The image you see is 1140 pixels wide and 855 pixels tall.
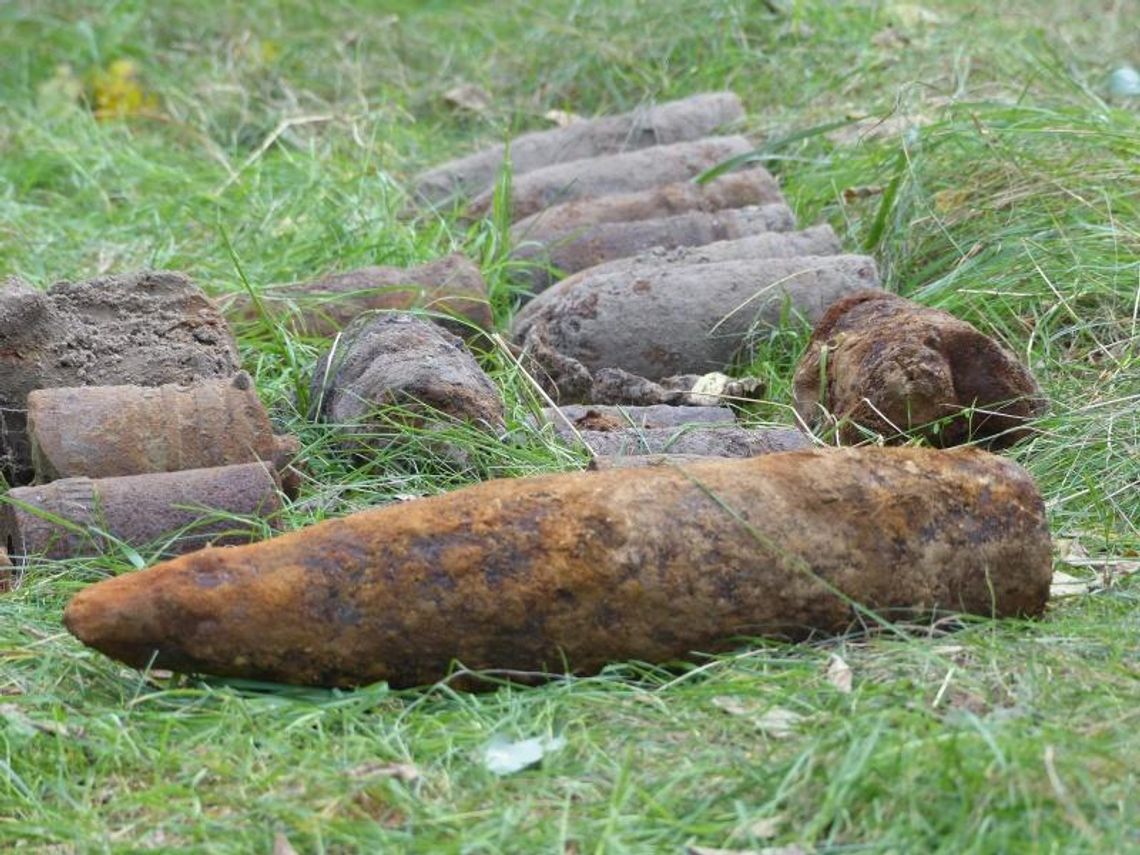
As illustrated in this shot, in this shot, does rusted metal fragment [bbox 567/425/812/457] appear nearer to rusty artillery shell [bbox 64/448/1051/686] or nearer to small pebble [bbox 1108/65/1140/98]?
rusty artillery shell [bbox 64/448/1051/686]

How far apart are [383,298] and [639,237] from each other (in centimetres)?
96

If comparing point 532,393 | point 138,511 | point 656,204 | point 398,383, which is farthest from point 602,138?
point 138,511

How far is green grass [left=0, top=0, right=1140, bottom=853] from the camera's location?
2438 mm

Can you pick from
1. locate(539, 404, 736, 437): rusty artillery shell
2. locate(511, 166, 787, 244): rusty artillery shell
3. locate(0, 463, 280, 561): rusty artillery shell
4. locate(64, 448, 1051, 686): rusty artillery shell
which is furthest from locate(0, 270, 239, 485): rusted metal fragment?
locate(511, 166, 787, 244): rusty artillery shell

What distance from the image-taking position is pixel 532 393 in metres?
4.36

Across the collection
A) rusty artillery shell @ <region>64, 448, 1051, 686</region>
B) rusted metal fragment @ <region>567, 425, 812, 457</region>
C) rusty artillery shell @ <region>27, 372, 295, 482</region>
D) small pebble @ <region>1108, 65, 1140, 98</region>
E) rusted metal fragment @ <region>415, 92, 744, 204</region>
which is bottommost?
rusted metal fragment @ <region>415, 92, 744, 204</region>

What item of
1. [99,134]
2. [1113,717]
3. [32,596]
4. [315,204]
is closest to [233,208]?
[315,204]

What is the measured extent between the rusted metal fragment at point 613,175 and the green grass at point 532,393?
200 millimetres

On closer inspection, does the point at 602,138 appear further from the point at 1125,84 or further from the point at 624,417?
the point at 624,417

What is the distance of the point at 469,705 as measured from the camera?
2.81 metres

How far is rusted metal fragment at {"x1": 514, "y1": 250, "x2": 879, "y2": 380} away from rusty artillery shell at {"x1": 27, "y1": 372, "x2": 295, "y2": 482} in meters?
1.24

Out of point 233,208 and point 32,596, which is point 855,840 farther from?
point 233,208

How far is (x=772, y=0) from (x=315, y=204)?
7.81ft

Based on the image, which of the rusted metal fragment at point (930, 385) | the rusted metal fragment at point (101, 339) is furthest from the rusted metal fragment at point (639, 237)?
the rusted metal fragment at point (101, 339)
